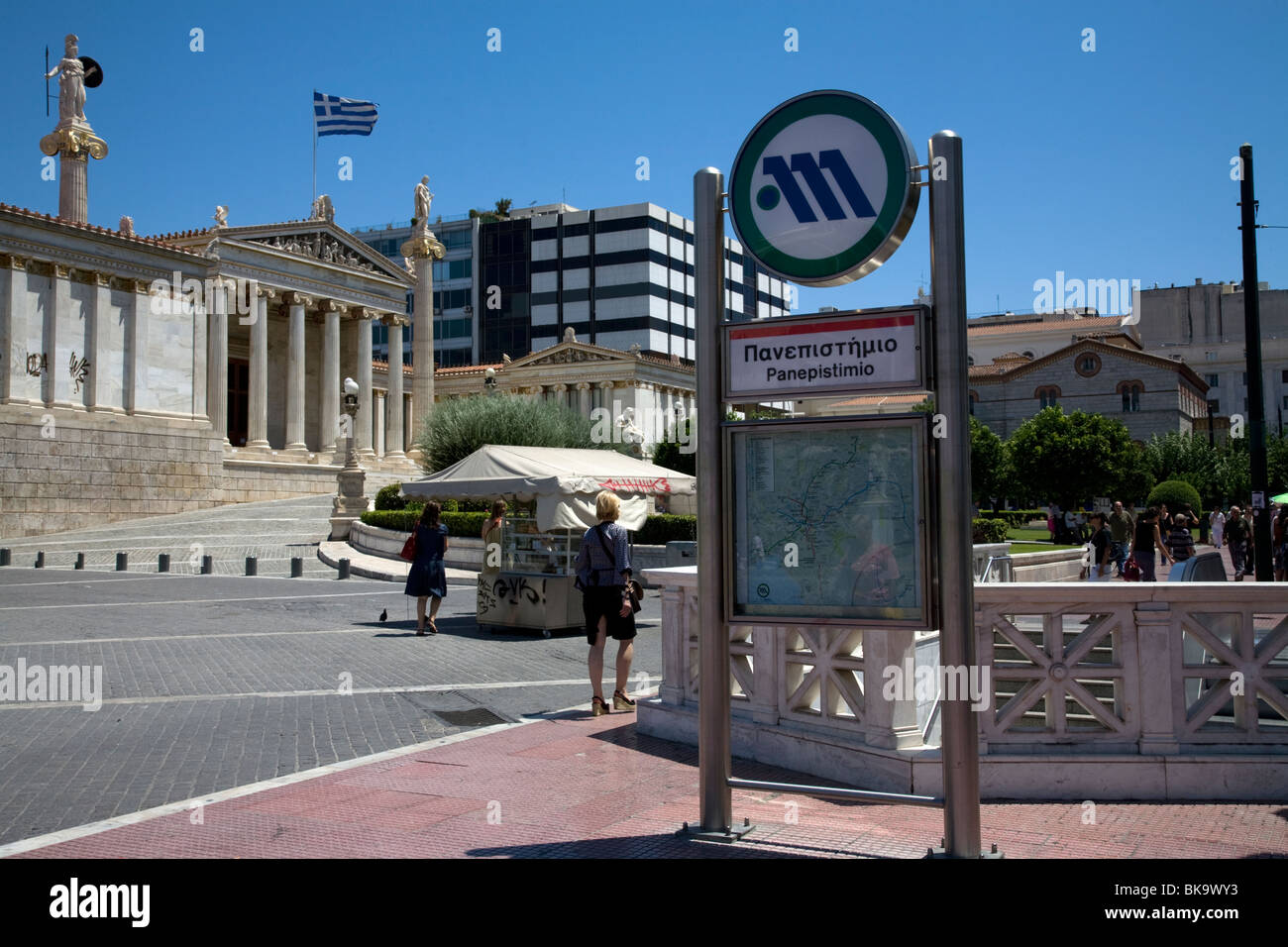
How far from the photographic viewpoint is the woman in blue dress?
14438 millimetres

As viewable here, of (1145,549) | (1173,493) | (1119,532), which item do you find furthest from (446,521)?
(1173,493)

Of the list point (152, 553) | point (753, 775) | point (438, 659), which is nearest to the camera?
point (753, 775)

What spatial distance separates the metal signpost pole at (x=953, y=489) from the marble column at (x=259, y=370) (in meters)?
47.5

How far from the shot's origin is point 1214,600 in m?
5.72

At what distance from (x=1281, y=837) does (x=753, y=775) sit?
2803mm

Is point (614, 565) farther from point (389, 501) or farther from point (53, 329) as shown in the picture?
point (53, 329)

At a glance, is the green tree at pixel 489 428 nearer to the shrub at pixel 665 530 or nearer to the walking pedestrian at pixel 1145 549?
the shrub at pixel 665 530

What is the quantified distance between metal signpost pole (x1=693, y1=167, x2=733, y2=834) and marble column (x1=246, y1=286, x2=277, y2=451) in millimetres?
46674

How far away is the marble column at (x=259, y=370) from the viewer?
4884 centimetres

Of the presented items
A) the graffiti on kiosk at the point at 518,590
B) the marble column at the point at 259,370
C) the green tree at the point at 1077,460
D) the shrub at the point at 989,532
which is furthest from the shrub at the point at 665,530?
the green tree at the point at 1077,460

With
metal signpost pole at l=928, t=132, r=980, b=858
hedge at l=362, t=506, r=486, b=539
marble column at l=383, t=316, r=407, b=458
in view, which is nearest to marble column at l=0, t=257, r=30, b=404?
hedge at l=362, t=506, r=486, b=539

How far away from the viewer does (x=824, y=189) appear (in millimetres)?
4887
